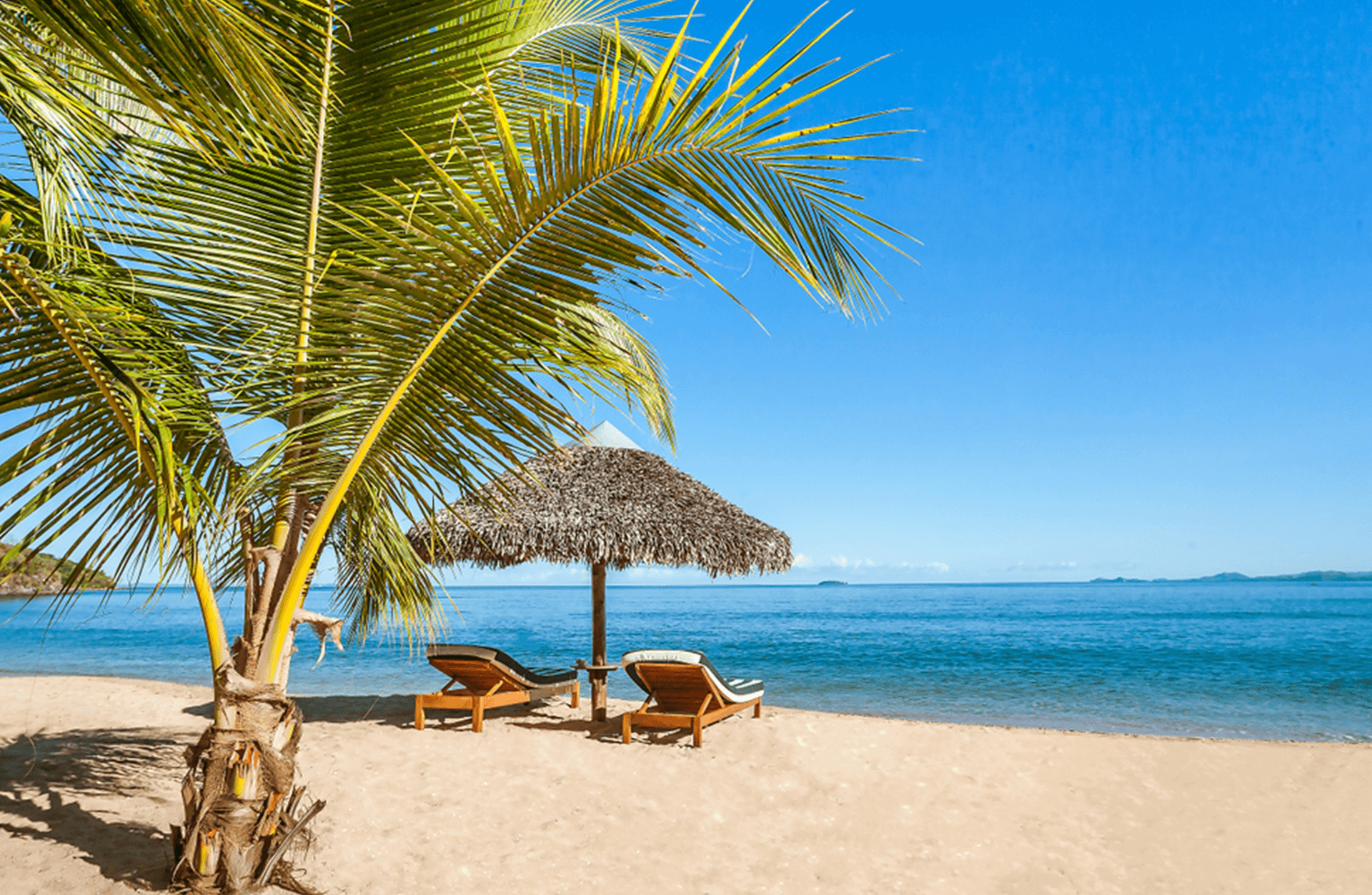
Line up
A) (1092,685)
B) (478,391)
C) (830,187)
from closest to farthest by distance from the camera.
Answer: (830,187)
(478,391)
(1092,685)

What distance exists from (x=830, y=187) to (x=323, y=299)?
167 cm

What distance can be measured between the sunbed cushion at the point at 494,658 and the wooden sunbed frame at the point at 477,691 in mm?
27

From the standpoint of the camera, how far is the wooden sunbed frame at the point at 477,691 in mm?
6367

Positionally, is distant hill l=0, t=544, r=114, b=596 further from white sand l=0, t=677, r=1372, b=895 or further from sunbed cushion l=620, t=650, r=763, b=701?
sunbed cushion l=620, t=650, r=763, b=701

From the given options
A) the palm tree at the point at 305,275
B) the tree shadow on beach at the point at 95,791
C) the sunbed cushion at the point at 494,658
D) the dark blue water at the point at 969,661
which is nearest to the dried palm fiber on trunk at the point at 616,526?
the sunbed cushion at the point at 494,658

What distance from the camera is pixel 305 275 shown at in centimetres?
270

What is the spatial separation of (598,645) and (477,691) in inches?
44.1

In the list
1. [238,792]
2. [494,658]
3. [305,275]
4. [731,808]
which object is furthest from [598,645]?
[305,275]

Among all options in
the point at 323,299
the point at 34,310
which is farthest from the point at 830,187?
the point at 34,310

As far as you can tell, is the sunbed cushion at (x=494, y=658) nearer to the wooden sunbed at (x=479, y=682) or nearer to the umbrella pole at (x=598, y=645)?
the wooden sunbed at (x=479, y=682)

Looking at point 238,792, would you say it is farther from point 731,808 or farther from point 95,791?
point 731,808

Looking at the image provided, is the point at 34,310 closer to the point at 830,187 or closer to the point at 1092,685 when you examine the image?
the point at 830,187

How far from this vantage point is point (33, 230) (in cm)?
265

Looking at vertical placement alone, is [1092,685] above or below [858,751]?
below
